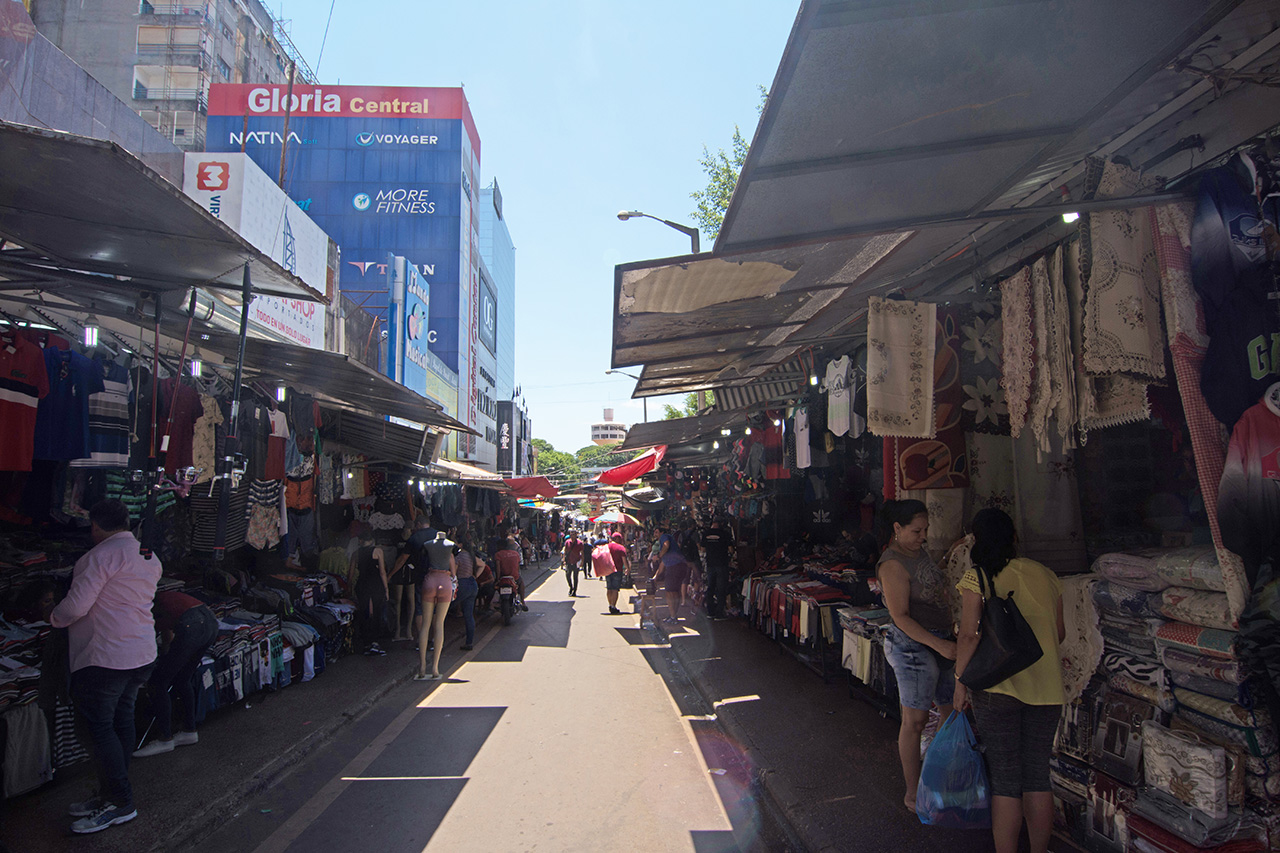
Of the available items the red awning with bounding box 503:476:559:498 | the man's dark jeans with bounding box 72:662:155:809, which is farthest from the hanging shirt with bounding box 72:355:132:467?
the red awning with bounding box 503:476:559:498

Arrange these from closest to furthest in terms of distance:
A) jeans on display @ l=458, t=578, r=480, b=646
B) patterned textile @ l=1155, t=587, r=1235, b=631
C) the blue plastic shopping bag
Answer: patterned textile @ l=1155, t=587, r=1235, b=631
the blue plastic shopping bag
jeans on display @ l=458, t=578, r=480, b=646

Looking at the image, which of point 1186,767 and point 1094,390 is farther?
point 1094,390

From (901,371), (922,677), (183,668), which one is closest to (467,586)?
(183,668)

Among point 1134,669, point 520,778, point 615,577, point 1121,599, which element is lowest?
point 520,778

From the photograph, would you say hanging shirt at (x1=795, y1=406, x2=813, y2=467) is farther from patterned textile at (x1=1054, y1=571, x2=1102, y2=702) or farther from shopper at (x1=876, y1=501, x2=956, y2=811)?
patterned textile at (x1=1054, y1=571, x2=1102, y2=702)

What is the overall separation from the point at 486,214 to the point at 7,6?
189ft

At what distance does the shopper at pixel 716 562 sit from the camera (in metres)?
12.8

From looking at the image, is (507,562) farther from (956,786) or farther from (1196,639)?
(1196,639)

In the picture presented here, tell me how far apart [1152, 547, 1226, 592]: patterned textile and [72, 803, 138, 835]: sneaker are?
6092mm

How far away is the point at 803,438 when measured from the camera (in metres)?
7.87

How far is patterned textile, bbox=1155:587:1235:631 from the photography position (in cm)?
330

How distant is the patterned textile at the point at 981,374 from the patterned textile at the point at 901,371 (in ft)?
1.46

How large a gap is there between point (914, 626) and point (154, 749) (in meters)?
5.87

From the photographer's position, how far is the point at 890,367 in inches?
177
